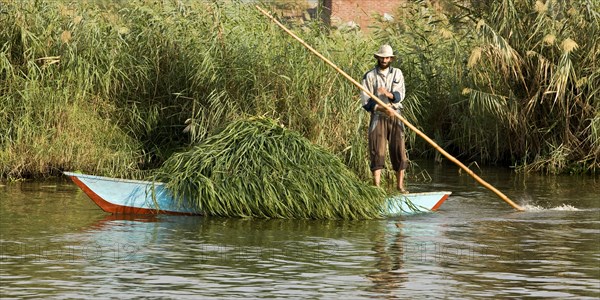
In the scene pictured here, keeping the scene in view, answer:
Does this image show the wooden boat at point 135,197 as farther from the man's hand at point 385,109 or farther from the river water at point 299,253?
the man's hand at point 385,109

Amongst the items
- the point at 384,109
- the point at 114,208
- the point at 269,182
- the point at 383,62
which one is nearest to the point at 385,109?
the point at 384,109

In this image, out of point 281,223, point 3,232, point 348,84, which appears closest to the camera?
point 3,232

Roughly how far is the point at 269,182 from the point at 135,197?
4.64 ft

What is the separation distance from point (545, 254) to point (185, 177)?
3.76 m

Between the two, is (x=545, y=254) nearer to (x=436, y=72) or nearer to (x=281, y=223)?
(x=281, y=223)

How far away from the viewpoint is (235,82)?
54.0 ft

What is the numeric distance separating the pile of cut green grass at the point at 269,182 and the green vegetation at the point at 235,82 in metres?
2.25

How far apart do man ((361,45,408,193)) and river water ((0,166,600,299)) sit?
2.75ft

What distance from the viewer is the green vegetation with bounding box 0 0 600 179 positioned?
16.2 metres

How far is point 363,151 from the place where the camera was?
16.0m

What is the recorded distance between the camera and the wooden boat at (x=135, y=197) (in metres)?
13.2

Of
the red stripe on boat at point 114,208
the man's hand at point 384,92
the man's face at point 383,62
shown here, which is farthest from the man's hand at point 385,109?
the red stripe on boat at point 114,208

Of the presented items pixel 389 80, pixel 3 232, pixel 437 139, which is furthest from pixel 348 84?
pixel 3 232

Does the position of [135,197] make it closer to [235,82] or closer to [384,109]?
[384,109]
